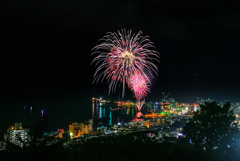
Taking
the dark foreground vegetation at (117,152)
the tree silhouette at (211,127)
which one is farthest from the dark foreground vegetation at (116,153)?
the tree silhouette at (211,127)

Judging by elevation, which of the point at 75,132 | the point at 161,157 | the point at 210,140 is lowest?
the point at 75,132

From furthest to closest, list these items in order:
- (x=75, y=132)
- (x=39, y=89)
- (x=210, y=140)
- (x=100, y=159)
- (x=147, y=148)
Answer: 1. (x=39, y=89)
2. (x=75, y=132)
3. (x=210, y=140)
4. (x=147, y=148)
5. (x=100, y=159)

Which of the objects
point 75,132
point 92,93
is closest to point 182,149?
point 75,132

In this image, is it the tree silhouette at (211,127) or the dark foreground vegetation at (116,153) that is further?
the tree silhouette at (211,127)

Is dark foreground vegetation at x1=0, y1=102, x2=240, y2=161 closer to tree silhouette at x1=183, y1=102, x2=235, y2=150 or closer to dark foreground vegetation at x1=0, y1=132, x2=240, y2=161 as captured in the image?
dark foreground vegetation at x1=0, y1=132, x2=240, y2=161

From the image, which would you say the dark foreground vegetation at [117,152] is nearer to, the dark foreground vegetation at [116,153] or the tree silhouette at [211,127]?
the dark foreground vegetation at [116,153]

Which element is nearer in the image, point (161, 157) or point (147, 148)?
point (161, 157)

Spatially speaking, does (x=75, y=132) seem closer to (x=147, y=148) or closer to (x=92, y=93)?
(x=147, y=148)

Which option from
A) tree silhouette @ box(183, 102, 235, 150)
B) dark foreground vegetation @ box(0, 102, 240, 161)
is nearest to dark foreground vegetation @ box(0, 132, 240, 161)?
dark foreground vegetation @ box(0, 102, 240, 161)
